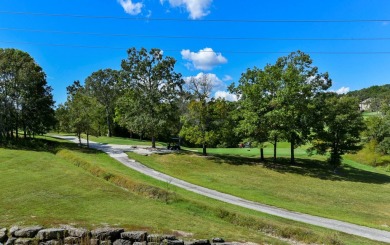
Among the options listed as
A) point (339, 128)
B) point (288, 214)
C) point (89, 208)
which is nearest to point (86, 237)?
point (89, 208)

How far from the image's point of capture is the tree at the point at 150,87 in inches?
1678

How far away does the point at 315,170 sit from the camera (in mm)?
39688

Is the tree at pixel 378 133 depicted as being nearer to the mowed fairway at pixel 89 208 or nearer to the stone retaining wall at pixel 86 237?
the mowed fairway at pixel 89 208

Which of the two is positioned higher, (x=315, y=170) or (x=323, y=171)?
(x=315, y=170)

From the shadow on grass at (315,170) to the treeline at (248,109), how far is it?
6.70 ft

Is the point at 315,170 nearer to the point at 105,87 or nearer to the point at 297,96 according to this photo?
the point at 297,96

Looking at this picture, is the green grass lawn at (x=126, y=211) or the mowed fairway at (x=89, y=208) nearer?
the mowed fairway at (x=89, y=208)

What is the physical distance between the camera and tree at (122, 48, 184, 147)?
42625 millimetres

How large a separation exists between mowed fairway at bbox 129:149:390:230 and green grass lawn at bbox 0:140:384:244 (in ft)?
19.9

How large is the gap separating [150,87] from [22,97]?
1701 centimetres

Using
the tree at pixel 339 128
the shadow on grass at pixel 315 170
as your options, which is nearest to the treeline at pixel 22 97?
the shadow on grass at pixel 315 170

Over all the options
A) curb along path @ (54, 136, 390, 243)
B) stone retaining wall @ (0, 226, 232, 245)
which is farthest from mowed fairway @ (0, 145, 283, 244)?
curb along path @ (54, 136, 390, 243)

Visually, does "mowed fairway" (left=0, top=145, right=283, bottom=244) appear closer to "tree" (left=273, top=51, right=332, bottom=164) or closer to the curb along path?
the curb along path

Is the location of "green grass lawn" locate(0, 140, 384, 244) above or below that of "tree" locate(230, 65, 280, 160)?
below
